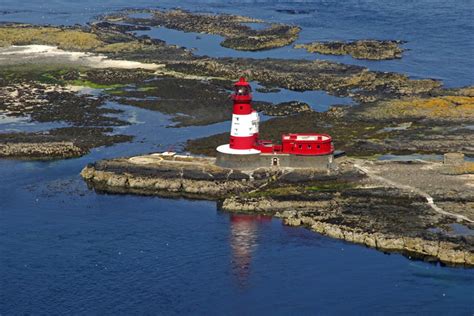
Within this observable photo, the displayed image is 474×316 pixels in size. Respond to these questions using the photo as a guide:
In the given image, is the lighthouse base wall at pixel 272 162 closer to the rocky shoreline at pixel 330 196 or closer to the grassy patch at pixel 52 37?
the rocky shoreline at pixel 330 196

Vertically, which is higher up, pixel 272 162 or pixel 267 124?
pixel 272 162

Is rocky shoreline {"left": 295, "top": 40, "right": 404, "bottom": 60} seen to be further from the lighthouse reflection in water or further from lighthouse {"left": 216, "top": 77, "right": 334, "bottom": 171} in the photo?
the lighthouse reflection in water

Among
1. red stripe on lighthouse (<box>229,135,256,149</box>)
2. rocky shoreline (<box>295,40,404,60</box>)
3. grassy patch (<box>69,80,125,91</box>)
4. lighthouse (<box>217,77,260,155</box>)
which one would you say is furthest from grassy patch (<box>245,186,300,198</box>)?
rocky shoreline (<box>295,40,404,60</box>)

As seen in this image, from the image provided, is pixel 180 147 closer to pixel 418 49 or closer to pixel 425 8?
pixel 418 49

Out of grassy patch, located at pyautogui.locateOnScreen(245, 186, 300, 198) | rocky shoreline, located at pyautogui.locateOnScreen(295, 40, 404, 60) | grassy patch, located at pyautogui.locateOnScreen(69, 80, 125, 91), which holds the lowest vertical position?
grassy patch, located at pyautogui.locateOnScreen(69, 80, 125, 91)

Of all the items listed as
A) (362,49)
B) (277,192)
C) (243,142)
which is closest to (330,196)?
(277,192)

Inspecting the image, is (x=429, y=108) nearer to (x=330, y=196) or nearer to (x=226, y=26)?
(x=330, y=196)

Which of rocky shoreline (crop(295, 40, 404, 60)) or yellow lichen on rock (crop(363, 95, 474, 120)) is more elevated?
rocky shoreline (crop(295, 40, 404, 60))
